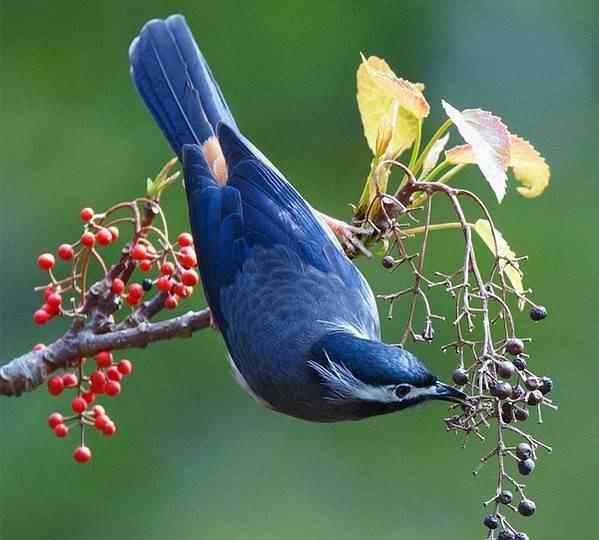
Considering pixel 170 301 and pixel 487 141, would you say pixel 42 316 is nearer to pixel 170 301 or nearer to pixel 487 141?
pixel 170 301

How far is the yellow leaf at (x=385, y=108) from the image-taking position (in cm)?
328

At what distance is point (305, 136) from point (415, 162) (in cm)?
361

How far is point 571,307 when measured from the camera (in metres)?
6.67

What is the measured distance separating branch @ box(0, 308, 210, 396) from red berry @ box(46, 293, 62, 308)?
169mm

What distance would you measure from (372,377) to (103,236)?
2.59ft

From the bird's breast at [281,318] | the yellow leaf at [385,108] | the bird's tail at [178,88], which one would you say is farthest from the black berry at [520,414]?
the bird's tail at [178,88]

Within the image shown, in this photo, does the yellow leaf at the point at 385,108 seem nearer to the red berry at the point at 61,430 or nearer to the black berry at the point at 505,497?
the black berry at the point at 505,497

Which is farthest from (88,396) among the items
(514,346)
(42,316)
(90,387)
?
(514,346)

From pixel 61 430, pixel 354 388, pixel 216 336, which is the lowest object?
pixel 216 336

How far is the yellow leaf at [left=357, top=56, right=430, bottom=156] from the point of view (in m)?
3.28

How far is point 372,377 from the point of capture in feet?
10.8

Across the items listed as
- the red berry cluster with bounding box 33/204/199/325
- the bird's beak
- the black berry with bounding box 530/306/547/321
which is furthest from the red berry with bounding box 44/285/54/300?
the black berry with bounding box 530/306/547/321

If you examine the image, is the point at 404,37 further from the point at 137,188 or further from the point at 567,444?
the point at 567,444

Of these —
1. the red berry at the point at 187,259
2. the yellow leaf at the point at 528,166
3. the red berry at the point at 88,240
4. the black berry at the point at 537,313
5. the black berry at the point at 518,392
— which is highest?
the yellow leaf at the point at 528,166
